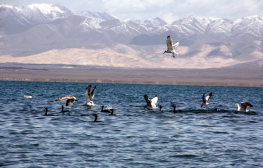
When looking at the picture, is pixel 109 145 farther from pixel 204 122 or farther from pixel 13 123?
pixel 204 122

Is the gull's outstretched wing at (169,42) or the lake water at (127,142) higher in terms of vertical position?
the gull's outstretched wing at (169,42)

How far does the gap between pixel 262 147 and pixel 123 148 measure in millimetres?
7425

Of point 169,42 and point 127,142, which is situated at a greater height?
point 169,42

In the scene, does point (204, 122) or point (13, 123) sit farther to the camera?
point (204, 122)

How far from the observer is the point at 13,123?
82.1ft

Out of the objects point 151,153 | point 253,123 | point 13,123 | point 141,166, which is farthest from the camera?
point 253,123

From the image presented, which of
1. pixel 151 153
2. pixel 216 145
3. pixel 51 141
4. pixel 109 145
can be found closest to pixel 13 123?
pixel 51 141

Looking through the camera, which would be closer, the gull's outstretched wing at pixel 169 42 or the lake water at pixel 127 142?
the lake water at pixel 127 142

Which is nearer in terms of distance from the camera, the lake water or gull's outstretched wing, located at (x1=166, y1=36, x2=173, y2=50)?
the lake water

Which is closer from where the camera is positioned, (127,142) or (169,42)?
(127,142)

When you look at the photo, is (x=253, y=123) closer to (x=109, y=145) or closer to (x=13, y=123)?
(x=109, y=145)

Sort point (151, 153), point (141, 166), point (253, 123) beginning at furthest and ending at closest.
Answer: point (253, 123), point (151, 153), point (141, 166)

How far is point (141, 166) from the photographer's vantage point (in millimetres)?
14531

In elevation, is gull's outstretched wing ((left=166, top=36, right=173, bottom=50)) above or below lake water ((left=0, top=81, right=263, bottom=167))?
above
